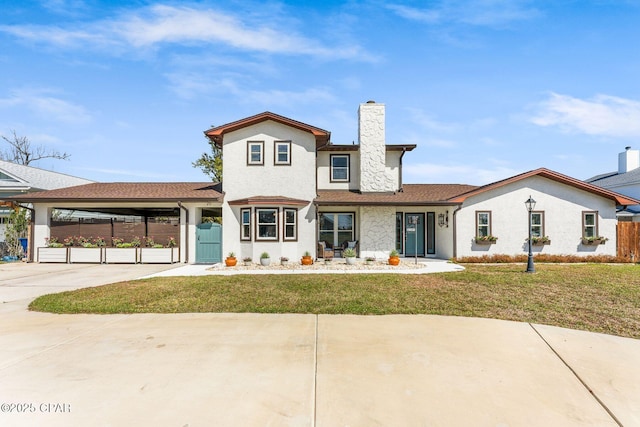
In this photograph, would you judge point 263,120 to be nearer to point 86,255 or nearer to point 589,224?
point 86,255

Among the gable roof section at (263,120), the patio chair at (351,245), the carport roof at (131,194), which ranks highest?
the gable roof section at (263,120)

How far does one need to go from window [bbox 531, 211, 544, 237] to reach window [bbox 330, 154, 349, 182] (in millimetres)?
9683

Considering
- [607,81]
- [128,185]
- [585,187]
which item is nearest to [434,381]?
[607,81]

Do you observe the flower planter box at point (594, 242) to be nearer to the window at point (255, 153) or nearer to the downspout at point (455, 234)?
the downspout at point (455, 234)

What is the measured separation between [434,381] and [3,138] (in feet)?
165

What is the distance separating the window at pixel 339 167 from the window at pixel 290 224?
355cm

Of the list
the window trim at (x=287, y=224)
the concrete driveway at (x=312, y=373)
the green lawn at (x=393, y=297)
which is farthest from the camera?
the window trim at (x=287, y=224)

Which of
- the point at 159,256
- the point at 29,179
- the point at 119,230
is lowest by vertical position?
the point at 159,256

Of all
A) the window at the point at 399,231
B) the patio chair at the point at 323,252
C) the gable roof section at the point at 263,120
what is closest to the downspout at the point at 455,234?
the window at the point at 399,231

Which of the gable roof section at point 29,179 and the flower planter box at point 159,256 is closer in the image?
the flower planter box at point 159,256

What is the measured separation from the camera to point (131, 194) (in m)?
15.5

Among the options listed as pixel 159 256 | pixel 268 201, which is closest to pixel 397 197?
pixel 268 201

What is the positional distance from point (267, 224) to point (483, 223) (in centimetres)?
1064

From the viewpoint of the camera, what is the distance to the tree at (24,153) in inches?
1458
